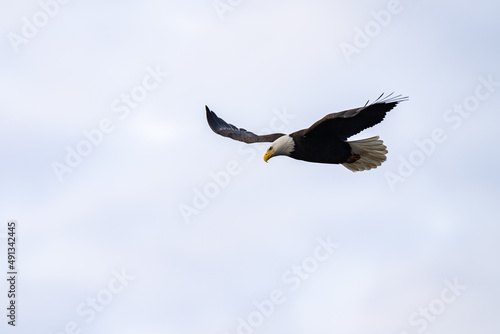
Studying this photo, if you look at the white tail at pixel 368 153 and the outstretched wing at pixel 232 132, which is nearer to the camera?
the white tail at pixel 368 153

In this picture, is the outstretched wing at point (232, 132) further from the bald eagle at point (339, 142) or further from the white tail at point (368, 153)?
the white tail at point (368, 153)

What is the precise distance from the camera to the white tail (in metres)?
19.0

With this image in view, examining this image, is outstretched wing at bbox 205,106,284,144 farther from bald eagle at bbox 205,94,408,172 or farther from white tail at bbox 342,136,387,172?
white tail at bbox 342,136,387,172

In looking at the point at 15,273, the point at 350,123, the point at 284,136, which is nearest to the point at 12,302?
the point at 15,273

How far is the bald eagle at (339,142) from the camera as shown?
54.9 feet

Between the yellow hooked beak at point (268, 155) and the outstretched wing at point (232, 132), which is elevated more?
the outstretched wing at point (232, 132)

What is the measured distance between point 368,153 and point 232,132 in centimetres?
320

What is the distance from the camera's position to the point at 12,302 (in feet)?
67.6

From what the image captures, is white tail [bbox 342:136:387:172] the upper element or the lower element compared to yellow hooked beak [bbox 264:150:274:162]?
lower

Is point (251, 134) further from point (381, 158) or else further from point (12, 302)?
point (12, 302)

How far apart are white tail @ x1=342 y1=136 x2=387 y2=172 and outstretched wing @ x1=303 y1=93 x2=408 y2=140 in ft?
3.64

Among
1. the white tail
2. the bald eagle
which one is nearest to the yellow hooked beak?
the bald eagle

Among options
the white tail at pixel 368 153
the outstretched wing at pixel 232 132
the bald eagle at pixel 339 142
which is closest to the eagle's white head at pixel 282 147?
the bald eagle at pixel 339 142

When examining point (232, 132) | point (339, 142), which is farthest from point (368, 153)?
point (232, 132)
